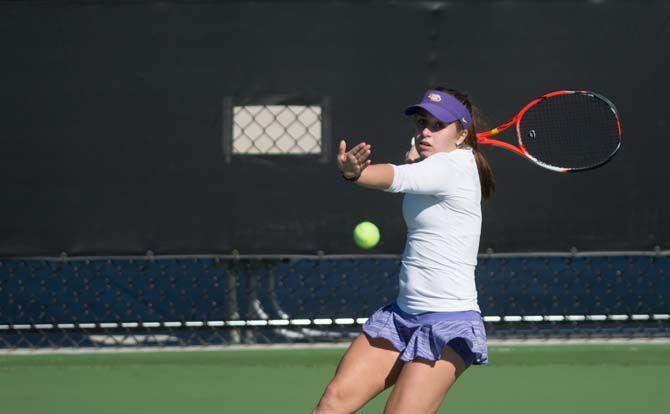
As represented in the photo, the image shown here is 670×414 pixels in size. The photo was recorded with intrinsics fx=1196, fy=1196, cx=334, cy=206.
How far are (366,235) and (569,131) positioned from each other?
3.67ft

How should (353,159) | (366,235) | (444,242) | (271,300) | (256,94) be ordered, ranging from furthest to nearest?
(271,300) < (256,94) < (366,235) < (444,242) < (353,159)

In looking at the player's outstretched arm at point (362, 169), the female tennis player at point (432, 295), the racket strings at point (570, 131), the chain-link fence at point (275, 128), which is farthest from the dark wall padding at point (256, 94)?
the player's outstretched arm at point (362, 169)

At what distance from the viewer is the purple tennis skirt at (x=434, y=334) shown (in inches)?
143

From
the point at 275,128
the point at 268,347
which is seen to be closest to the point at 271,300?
the point at 268,347

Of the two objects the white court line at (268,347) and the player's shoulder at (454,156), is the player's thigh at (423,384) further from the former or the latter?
the white court line at (268,347)

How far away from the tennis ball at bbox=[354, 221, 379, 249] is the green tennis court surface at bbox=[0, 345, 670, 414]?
2.30 feet

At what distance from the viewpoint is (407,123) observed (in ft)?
19.6

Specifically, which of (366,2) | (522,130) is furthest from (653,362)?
(366,2)

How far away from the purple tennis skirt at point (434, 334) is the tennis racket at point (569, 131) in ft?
6.90

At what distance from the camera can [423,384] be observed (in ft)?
11.8

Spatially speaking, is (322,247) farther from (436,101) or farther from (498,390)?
(436,101)

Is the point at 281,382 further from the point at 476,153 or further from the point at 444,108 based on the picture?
the point at 444,108

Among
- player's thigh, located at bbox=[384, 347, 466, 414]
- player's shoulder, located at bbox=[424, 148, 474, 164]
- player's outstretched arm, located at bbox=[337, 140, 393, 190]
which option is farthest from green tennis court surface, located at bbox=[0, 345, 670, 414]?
player's outstretched arm, located at bbox=[337, 140, 393, 190]

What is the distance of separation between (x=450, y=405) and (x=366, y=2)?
204 centimetres
